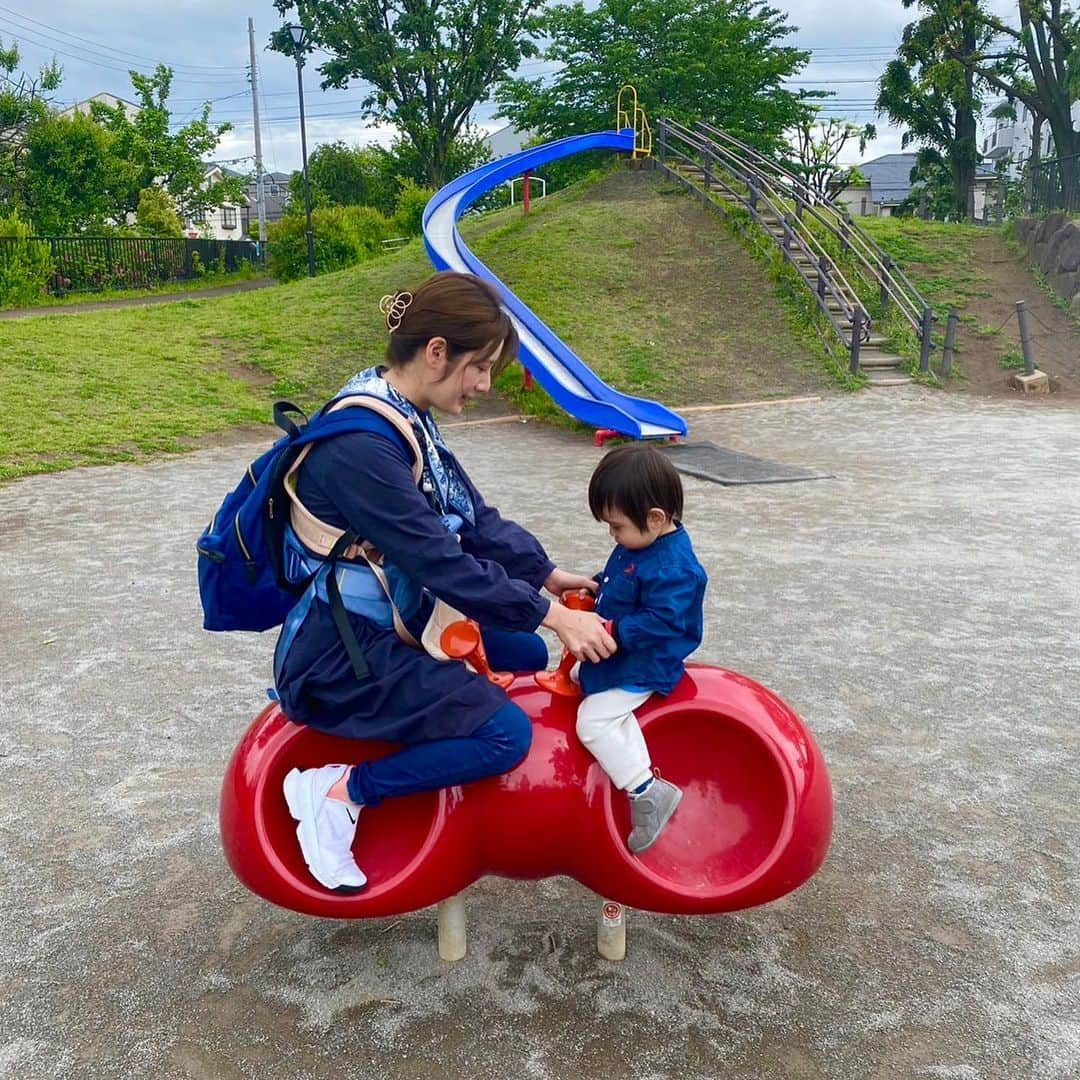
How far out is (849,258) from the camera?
16.8 meters

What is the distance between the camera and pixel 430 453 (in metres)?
2.24

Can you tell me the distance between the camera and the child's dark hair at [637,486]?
2301mm

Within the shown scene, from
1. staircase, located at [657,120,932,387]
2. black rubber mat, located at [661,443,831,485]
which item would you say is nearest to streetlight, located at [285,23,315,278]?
staircase, located at [657,120,932,387]

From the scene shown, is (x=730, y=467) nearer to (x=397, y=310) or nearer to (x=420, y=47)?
(x=397, y=310)

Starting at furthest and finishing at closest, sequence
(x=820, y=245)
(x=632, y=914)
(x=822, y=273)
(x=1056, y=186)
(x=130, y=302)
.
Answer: (x=130, y=302) < (x=1056, y=186) < (x=820, y=245) < (x=822, y=273) < (x=632, y=914)

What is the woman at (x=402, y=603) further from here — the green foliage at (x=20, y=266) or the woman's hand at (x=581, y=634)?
the green foliage at (x=20, y=266)

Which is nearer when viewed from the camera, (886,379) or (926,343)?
(886,379)

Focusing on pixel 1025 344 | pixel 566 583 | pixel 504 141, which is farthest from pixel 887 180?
pixel 566 583

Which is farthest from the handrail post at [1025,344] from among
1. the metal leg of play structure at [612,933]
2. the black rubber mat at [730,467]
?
the metal leg of play structure at [612,933]

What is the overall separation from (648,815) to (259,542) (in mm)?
1054

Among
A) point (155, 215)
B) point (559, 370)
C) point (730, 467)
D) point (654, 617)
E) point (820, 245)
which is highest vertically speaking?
point (155, 215)

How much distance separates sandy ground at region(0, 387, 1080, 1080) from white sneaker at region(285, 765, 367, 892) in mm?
362

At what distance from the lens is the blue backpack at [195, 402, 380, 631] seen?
2.12m

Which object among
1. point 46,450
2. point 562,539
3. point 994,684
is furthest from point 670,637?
point 46,450
